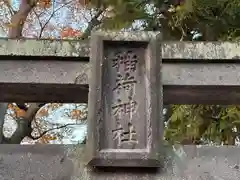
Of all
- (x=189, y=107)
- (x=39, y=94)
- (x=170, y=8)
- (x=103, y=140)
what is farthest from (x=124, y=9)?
(x=103, y=140)

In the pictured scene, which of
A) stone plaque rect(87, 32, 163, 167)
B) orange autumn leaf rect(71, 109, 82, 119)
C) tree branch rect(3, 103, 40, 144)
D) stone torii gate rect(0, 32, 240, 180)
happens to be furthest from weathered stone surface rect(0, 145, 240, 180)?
orange autumn leaf rect(71, 109, 82, 119)

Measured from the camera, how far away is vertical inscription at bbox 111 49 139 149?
2.18 m

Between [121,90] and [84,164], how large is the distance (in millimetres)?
423

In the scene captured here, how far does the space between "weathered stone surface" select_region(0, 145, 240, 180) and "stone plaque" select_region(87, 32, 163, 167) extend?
0.13m

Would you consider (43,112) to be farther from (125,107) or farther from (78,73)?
(125,107)

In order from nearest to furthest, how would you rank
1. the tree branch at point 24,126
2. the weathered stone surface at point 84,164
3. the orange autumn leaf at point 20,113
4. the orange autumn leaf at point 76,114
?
the weathered stone surface at point 84,164, the tree branch at point 24,126, the orange autumn leaf at point 20,113, the orange autumn leaf at point 76,114

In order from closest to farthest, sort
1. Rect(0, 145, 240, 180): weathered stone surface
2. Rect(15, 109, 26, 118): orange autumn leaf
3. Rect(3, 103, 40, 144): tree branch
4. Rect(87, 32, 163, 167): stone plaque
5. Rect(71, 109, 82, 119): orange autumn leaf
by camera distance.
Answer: Rect(87, 32, 163, 167): stone plaque
Rect(0, 145, 240, 180): weathered stone surface
Rect(3, 103, 40, 144): tree branch
Rect(15, 109, 26, 118): orange autumn leaf
Rect(71, 109, 82, 119): orange autumn leaf

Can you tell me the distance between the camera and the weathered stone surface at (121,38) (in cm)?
230

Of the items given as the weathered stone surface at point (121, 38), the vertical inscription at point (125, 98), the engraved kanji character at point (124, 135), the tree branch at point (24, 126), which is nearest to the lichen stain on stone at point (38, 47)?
the weathered stone surface at point (121, 38)

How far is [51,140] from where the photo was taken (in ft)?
29.3

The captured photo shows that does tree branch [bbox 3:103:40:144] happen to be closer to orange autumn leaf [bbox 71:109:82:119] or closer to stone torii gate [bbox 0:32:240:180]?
orange autumn leaf [bbox 71:109:82:119]

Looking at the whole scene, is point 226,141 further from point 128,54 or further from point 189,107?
point 128,54

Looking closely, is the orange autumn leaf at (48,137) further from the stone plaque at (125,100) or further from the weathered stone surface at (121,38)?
the stone plaque at (125,100)

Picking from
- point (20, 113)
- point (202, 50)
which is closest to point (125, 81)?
point (202, 50)
